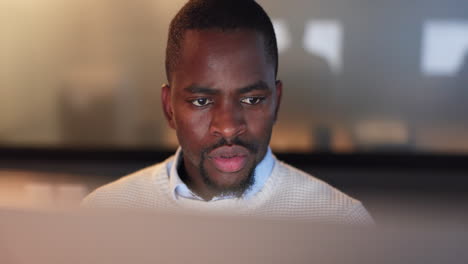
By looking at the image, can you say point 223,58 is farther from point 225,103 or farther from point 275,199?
point 275,199

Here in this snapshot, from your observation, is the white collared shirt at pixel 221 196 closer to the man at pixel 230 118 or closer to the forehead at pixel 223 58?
the man at pixel 230 118

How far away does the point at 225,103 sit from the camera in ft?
1.83

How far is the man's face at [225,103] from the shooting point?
562 millimetres

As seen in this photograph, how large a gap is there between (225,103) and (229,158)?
6cm

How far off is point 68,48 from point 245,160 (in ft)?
4.13

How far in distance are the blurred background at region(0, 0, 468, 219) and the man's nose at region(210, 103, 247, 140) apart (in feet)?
2.95

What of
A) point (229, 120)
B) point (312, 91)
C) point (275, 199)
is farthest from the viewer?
point (312, 91)

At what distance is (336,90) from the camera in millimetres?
1584

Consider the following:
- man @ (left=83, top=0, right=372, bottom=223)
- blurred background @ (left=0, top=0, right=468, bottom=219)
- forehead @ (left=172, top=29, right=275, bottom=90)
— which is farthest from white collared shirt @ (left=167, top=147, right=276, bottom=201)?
blurred background @ (left=0, top=0, right=468, bottom=219)

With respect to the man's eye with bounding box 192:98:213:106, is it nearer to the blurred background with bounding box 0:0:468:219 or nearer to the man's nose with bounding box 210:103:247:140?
the man's nose with bounding box 210:103:247:140

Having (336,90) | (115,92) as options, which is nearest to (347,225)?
(336,90)

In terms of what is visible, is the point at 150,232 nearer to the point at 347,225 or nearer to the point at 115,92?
the point at 347,225

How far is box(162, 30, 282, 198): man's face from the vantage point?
0.56 meters

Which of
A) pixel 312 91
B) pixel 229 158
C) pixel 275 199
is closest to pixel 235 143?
pixel 229 158
